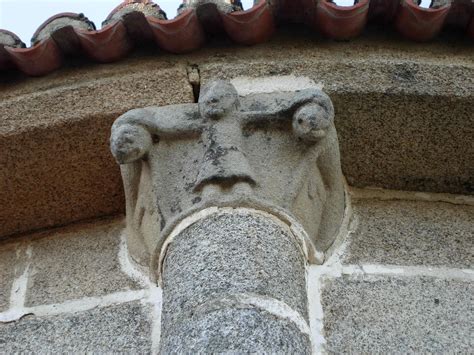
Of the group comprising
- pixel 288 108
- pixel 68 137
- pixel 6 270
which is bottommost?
pixel 6 270

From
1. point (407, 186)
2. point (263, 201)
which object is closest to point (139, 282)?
point (263, 201)

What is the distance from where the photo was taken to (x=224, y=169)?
5.97 ft

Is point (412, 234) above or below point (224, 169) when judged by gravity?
below

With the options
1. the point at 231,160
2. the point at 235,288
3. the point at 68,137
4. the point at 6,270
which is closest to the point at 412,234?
the point at 231,160

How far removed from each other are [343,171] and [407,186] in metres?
0.20

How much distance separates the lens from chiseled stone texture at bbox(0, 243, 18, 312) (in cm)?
213

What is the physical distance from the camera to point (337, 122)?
2.15m

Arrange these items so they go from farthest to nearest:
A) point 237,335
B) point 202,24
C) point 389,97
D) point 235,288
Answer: point 202,24, point 389,97, point 235,288, point 237,335

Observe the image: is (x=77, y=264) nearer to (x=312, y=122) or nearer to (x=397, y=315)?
(x=312, y=122)

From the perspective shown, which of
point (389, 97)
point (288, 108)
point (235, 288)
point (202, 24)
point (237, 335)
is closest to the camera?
point (237, 335)

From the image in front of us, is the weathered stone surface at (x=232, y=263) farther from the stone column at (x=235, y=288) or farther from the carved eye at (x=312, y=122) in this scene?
the carved eye at (x=312, y=122)

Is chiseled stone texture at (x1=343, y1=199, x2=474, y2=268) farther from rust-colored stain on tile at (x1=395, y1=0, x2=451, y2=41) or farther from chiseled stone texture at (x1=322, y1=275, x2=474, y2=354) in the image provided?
rust-colored stain on tile at (x1=395, y1=0, x2=451, y2=41)

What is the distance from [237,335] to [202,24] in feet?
3.48

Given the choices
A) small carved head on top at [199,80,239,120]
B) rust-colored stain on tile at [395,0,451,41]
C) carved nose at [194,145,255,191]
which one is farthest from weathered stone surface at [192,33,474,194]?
carved nose at [194,145,255,191]
